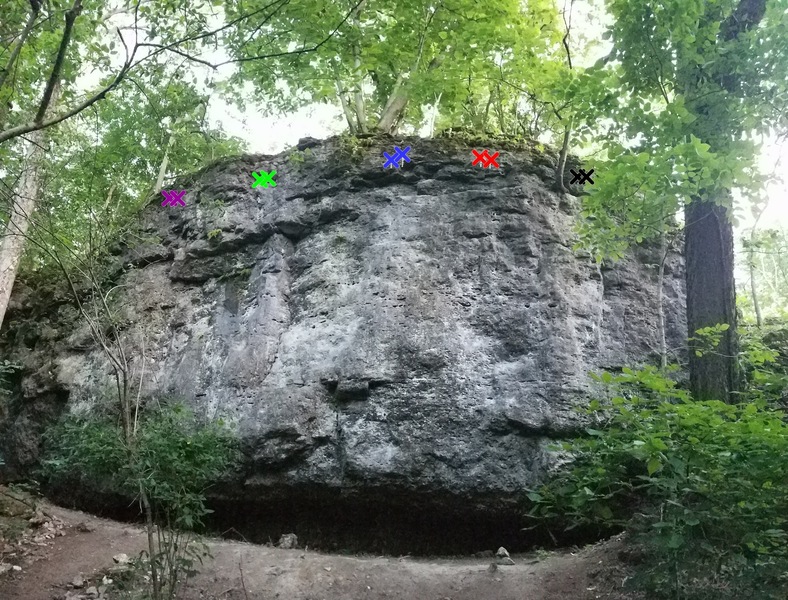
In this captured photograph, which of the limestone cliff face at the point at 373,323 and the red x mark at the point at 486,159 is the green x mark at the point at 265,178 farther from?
the red x mark at the point at 486,159

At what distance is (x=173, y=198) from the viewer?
10.3 metres

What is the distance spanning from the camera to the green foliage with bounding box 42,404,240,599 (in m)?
4.63

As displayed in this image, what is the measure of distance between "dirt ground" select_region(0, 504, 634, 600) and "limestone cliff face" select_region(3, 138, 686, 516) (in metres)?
0.85

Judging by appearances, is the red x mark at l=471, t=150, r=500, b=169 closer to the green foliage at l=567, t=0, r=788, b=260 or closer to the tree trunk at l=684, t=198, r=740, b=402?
the green foliage at l=567, t=0, r=788, b=260

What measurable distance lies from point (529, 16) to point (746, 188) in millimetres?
4998

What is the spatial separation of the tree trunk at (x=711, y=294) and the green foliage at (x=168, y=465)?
464 centimetres

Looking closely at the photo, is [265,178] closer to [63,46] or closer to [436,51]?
[436,51]

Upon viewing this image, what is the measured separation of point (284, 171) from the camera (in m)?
9.43

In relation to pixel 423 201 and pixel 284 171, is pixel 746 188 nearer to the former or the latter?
pixel 423 201

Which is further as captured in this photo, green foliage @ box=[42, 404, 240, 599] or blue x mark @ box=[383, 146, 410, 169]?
blue x mark @ box=[383, 146, 410, 169]

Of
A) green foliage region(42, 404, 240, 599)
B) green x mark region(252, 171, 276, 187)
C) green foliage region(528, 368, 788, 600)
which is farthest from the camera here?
green x mark region(252, 171, 276, 187)

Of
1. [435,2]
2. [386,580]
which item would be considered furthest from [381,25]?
[386,580]

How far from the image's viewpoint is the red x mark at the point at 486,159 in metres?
8.78

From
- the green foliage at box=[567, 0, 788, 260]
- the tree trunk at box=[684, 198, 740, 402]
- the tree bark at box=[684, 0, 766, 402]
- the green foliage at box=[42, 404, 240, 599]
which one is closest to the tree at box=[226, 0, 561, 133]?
the green foliage at box=[567, 0, 788, 260]
